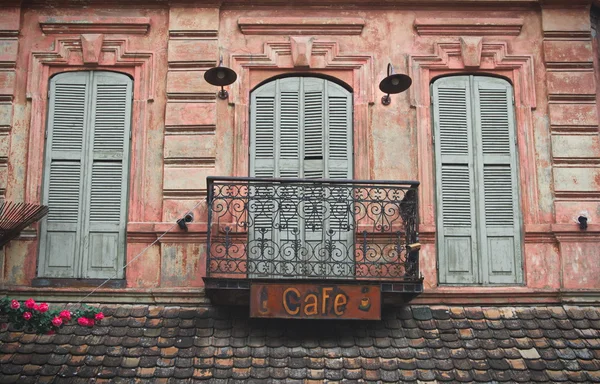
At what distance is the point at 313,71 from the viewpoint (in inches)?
408

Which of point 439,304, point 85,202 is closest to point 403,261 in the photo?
point 439,304

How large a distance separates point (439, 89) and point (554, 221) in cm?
214

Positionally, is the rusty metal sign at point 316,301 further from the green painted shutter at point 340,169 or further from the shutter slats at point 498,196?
the shutter slats at point 498,196

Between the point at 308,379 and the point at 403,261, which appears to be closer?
the point at 308,379

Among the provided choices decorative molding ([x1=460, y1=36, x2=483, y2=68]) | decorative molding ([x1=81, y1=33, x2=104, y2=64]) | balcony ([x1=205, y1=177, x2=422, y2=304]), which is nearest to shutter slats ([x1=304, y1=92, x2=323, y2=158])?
balcony ([x1=205, y1=177, x2=422, y2=304])

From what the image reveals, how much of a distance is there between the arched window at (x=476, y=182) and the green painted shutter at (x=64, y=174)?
4339mm

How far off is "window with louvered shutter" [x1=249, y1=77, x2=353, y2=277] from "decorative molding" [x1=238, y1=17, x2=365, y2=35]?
639mm

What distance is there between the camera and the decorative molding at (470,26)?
10469mm

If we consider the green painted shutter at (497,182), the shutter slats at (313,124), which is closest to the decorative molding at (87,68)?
the shutter slats at (313,124)

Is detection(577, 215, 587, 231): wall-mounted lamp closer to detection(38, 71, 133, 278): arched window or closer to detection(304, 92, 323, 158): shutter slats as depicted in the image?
detection(304, 92, 323, 158): shutter slats

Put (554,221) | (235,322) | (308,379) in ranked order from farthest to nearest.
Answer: (554,221) < (235,322) < (308,379)

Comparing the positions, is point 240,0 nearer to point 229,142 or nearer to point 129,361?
point 229,142

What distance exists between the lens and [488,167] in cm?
1011

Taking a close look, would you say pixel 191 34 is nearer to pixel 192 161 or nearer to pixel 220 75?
pixel 220 75
